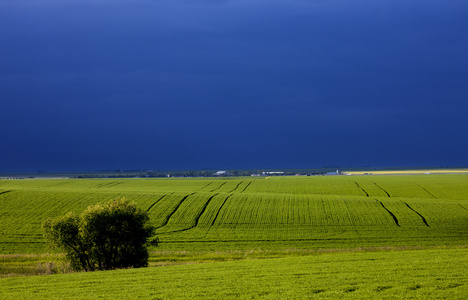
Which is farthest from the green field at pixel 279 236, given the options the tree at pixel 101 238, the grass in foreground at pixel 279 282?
the tree at pixel 101 238

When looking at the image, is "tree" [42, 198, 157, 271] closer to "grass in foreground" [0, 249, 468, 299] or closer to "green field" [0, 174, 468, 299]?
"green field" [0, 174, 468, 299]

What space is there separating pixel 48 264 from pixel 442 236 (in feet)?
128

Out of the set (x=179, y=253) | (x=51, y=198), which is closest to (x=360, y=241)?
(x=179, y=253)

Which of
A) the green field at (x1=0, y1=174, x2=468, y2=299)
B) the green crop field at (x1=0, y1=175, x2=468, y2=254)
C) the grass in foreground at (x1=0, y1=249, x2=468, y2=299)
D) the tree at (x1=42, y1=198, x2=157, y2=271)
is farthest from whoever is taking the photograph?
the green crop field at (x1=0, y1=175, x2=468, y2=254)

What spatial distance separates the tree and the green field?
2.72m

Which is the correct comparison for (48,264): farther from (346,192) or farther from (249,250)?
(346,192)

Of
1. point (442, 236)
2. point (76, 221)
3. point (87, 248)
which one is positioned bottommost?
point (442, 236)

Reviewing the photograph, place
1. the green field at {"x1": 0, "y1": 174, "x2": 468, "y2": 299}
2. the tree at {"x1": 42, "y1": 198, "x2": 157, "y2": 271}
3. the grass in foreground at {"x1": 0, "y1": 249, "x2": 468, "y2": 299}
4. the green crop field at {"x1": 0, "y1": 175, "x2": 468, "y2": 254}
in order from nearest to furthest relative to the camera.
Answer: the grass in foreground at {"x1": 0, "y1": 249, "x2": 468, "y2": 299} → the green field at {"x1": 0, "y1": 174, "x2": 468, "y2": 299} → the tree at {"x1": 42, "y1": 198, "x2": 157, "y2": 271} → the green crop field at {"x1": 0, "y1": 175, "x2": 468, "y2": 254}

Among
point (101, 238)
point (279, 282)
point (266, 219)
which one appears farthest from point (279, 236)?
point (279, 282)

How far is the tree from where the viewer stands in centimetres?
3153

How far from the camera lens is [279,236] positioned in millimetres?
44219

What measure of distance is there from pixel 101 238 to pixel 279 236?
20.5 metres

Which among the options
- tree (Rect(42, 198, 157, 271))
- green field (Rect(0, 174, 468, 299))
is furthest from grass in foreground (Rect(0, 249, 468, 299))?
tree (Rect(42, 198, 157, 271))

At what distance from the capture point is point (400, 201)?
60.8 m
